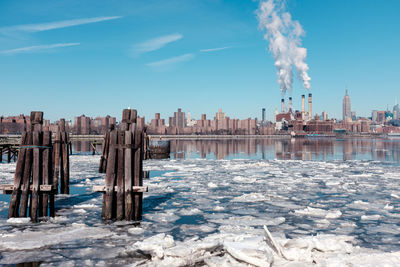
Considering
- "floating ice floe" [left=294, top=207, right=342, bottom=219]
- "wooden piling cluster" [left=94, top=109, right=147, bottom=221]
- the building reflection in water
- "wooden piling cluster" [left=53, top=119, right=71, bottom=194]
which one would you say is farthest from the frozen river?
the building reflection in water

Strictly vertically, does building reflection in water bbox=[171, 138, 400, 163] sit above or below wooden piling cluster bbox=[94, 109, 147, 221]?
below

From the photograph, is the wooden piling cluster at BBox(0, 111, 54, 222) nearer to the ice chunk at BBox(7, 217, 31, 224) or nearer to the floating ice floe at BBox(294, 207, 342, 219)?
the ice chunk at BBox(7, 217, 31, 224)

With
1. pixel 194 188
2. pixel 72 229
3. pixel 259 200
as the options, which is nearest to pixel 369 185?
pixel 259 200

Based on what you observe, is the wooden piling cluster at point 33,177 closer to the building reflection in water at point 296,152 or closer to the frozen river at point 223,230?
the frozen river at point 223,230

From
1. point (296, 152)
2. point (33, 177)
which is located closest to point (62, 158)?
point (33, 177)

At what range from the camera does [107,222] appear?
9641 millimetres

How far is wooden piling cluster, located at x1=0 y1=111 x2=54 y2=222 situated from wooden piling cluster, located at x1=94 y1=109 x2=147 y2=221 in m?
1.68

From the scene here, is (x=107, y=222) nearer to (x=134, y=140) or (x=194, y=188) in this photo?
(x=134, y=140)

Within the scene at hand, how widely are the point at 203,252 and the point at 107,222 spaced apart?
12.3 ft

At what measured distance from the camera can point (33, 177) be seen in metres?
9.79

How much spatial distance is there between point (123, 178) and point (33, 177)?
8.41 ft

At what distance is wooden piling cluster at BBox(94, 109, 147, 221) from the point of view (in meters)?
9.63

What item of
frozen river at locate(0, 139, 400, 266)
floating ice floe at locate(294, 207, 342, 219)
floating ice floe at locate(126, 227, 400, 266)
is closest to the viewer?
floating ice floe at locate(126, 227, 400, 266)

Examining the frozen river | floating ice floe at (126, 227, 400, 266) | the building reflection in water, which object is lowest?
the building reflection in water
